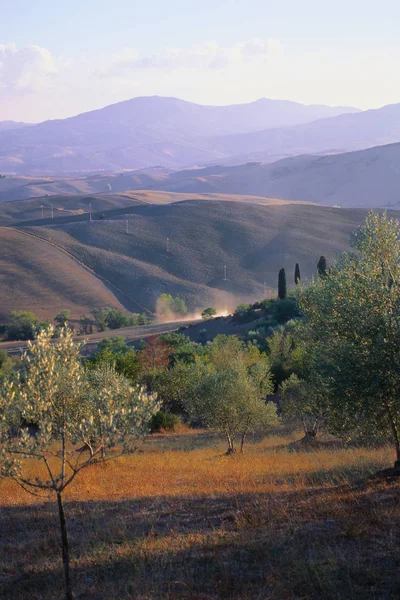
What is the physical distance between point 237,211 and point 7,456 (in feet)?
467

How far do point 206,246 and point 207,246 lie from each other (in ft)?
0.66

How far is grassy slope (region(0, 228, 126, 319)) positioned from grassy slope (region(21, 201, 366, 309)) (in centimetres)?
484

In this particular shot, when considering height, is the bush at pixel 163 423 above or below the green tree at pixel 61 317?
below

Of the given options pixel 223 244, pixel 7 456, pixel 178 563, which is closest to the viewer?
pixel 7 456

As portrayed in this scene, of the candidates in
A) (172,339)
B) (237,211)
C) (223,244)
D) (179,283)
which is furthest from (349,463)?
(237,211)

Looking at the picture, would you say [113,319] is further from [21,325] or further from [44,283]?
[44,283]

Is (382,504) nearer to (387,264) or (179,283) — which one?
(387,264)

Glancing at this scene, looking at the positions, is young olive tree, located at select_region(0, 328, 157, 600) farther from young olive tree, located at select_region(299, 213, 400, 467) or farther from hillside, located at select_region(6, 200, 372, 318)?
hillside, located at select_region(6, 200, 372, 318)

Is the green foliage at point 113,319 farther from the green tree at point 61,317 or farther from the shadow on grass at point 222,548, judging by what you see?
the shadow on grass at point 222,548

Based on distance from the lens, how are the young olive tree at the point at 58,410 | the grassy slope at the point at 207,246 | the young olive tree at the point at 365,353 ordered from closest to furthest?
the young olive tree at the point at 58,410, the young olive tree at the point at 365,353, the grassy slope at the point at 207,246

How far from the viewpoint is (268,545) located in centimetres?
1102

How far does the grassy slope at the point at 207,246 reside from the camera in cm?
10844

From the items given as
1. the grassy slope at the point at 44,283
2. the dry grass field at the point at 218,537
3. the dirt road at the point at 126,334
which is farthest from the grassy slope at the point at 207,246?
the dry grass field at the point at 218,537

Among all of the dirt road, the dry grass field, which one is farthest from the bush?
the dirt road
